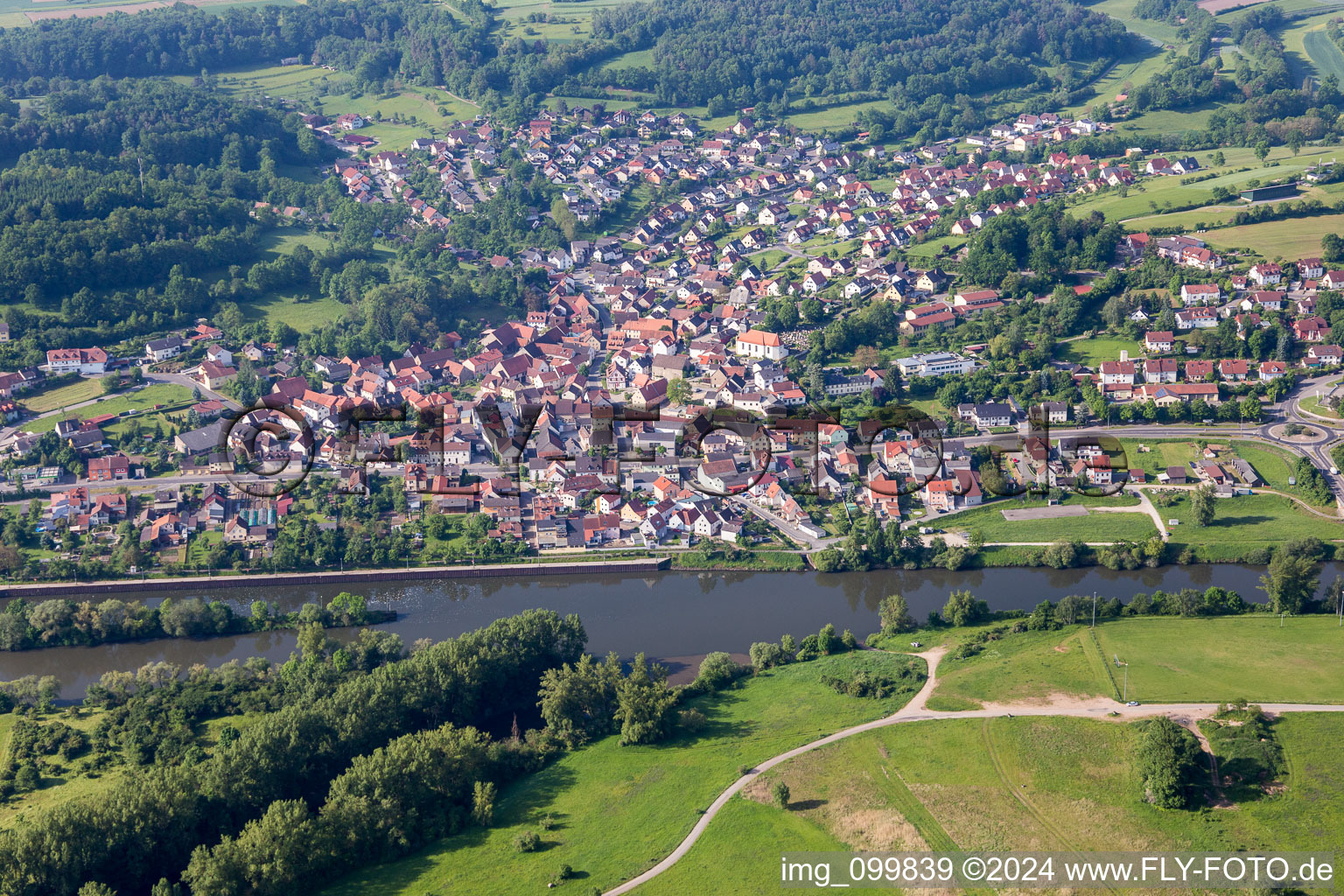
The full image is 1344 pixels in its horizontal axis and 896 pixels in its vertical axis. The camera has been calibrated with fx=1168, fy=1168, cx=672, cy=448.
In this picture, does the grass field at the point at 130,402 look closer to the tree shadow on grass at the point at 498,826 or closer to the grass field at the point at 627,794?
the tree shadow on grass at the point at 498,826

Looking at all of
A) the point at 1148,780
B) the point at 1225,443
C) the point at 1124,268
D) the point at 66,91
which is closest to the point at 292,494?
the point at 1148,780

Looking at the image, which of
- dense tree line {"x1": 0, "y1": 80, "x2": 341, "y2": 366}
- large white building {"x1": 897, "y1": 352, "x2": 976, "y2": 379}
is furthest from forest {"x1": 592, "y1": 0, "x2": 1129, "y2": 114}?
large white building {"x1": 897, "y1": 352, "x2": 976, "y2": 379}

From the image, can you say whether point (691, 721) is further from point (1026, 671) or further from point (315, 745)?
point (315, 745)

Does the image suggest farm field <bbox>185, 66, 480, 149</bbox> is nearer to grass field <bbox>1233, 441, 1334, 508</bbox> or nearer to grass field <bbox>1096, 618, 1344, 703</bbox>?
grass field <bbox>1233, 441, 1334, 508</bbox>

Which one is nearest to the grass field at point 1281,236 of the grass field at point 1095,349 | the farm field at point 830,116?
the grass field at point 1095,349

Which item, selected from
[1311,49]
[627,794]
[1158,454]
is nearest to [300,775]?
[627,794]

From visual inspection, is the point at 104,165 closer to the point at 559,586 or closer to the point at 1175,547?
the point at 559,586
